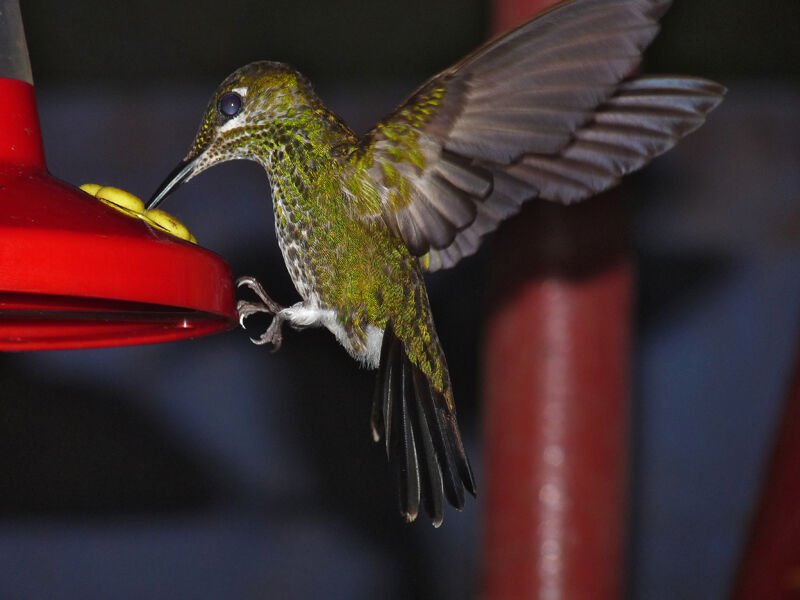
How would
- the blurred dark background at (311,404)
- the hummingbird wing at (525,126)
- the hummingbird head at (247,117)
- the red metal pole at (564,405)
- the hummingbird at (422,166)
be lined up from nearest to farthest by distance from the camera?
the hummingbird wing at (525,126)
the hummingbird at (422,166)
the hummingbird head at (247,117)
the red metal pole at (564,405)
the blurred dark background at (311,404)

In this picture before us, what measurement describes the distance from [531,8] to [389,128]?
3.94 feet

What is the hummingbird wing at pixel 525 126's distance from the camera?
1.83m

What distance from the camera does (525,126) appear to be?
6.44 ft

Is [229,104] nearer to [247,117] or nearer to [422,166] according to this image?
[247,117]

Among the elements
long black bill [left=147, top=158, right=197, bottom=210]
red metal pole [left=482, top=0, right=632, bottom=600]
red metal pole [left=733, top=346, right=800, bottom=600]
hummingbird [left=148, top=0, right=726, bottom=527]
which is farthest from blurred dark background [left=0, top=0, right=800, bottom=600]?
long black bill [left=147, top=158, right=197, bottom=210]

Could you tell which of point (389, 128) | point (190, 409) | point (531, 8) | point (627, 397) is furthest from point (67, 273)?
point (190, 409)

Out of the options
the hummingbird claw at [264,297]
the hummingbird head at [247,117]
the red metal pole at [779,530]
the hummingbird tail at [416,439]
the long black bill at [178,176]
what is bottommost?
the red metal pole at [779,530]

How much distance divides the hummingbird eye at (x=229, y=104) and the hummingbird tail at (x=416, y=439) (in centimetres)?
52

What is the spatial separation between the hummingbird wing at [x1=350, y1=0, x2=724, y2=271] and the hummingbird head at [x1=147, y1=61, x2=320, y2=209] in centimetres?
19

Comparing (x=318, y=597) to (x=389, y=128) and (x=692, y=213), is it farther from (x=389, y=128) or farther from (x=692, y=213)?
(x=389, y=128)

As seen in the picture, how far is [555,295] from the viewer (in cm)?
335

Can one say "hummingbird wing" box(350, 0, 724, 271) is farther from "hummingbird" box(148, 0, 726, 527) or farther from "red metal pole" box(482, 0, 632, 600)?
"red metal pole" box(482, 0, 632, 600)

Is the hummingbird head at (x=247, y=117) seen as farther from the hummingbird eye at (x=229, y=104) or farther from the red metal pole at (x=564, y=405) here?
the red metal pole at (x=564, y=405)

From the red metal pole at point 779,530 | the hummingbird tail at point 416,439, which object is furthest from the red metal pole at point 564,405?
the hummingbird tail at point 416,439
